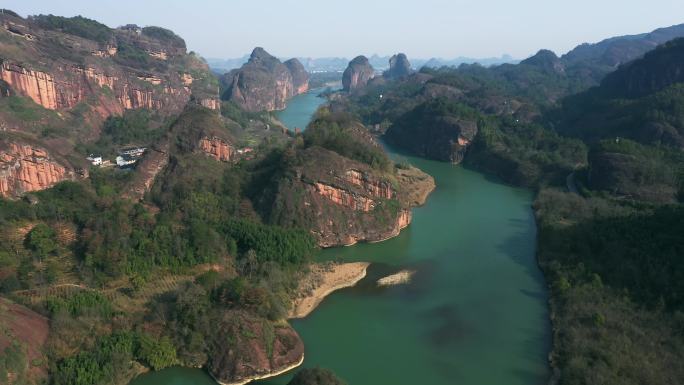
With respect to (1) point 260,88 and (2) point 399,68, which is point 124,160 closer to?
(1) point 260,88

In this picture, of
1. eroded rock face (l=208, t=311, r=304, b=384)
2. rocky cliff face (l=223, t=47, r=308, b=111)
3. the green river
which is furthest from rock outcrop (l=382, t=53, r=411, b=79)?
eroded rock face (l=208, t=311, r=304, b=384)

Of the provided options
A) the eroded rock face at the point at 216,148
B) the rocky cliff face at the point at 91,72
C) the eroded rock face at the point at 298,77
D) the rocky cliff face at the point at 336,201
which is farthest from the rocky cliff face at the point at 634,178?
the eroded rock face at the point at 298,77

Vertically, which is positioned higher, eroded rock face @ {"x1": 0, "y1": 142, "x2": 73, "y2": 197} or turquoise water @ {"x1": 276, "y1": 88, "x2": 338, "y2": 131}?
eroded rock face @ {"x1": 0, "y1": 142, "x2": 73, "y2": 197}

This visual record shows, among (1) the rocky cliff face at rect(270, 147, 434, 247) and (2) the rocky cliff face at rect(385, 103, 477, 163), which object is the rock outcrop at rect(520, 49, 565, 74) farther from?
(1) the rocky cliff face at rect(270, 147, 434, 247)

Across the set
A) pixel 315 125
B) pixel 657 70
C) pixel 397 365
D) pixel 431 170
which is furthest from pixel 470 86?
pixel 397 365

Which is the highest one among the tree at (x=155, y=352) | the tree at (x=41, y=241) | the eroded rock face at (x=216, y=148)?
the eroded rock face at (x=216, y=148)

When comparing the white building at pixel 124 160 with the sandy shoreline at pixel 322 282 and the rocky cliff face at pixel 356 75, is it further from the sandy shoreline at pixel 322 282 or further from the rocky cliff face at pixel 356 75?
the rocky cliff face at pixel 356 75

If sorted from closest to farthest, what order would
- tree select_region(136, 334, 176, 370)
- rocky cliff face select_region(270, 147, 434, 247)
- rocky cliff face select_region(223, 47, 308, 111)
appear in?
tree select_region(136, 334, 176, 370) < rocky cliff face select_region(270, 147, 434, 247) < rocky cliff face select_region(223, 47, 308, 111)
